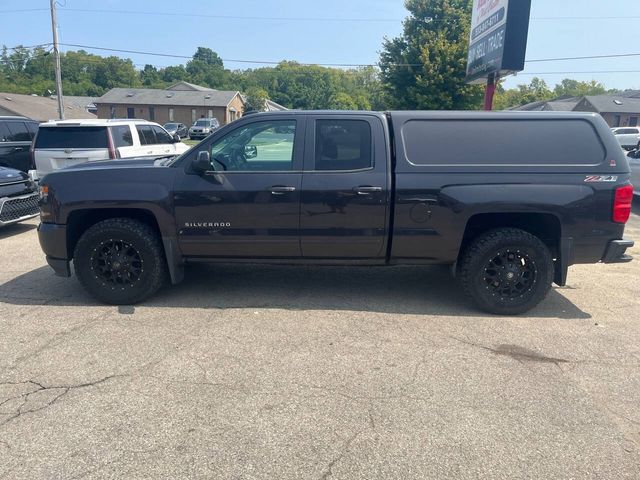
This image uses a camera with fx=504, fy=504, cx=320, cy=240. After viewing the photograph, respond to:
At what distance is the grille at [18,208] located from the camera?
26.3 feet

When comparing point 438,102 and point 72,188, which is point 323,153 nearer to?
point 72,188

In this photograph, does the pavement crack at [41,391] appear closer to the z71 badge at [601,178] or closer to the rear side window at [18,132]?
the z71 badge at [601,178]

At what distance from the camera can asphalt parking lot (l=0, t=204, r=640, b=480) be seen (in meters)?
2.75

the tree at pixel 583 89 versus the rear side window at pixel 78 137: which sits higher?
the tree at pixel 583 89


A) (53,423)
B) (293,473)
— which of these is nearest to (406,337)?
(293,473)

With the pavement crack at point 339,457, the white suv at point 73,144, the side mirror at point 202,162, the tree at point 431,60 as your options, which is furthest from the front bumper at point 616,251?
the tree at point 431,60

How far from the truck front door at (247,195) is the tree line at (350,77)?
1402 inches

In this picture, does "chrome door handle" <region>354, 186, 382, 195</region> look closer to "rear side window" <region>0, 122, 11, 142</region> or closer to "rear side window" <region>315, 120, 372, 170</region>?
"rear side window" <region>315, 120, 372, 170</region>

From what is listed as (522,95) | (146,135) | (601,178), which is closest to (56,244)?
(601,178)

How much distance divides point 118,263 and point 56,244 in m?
0.66

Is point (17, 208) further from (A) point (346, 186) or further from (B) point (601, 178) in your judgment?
(B) point (601, 178)

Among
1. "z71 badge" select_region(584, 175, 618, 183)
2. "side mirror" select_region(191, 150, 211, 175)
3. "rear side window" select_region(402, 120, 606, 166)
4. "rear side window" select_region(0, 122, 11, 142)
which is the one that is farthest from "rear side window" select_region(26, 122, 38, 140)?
"z71 badge" select_region(584, 175, 618, 183)

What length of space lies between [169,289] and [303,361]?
2320mm

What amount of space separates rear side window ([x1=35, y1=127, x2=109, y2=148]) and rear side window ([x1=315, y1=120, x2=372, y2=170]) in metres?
6.10
